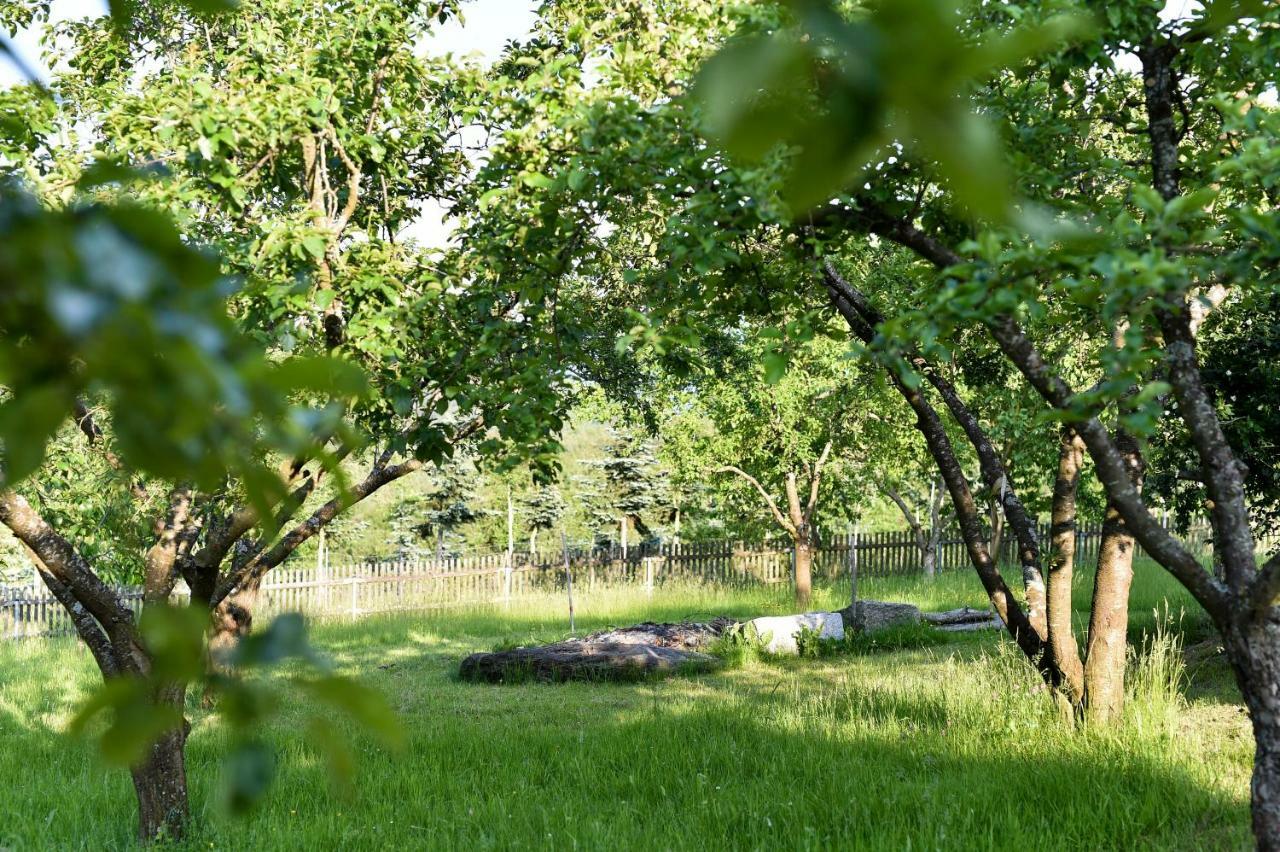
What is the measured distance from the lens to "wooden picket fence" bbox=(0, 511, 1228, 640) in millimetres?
20938

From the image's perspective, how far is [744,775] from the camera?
6359 mm

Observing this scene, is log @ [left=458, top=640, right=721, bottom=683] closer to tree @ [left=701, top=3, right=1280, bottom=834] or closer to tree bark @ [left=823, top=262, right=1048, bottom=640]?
tree bark @ [left=823, top=262, right=1048, bottom=640]

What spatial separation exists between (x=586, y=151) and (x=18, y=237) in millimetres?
4158

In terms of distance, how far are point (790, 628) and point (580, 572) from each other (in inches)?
437

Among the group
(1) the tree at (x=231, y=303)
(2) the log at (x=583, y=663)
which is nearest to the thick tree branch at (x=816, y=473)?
(2) the log at (x=583, y=663)

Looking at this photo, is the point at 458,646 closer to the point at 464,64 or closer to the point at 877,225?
the point at 464,64

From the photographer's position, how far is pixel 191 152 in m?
5.11

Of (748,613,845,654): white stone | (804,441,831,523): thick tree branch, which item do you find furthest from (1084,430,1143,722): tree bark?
(804,441,831,523): thick tree branch

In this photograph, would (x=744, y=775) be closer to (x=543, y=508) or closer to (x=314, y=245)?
(x=314, y=245)

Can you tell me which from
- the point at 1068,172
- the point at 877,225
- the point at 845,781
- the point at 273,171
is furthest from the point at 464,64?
the point at 845,781

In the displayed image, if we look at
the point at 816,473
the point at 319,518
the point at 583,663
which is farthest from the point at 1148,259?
the point at 816,473

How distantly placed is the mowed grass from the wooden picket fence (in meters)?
11.1

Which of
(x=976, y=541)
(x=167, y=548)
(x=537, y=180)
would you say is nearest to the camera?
(x=537, y=180)

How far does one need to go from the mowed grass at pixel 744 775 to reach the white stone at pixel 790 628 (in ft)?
9.55
